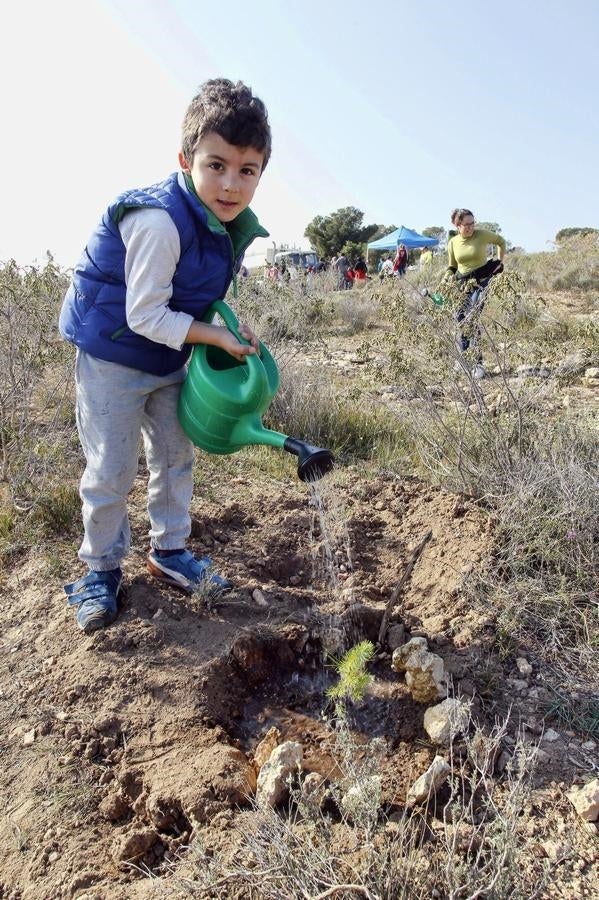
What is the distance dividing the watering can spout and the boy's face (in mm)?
684

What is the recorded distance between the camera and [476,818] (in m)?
1.46

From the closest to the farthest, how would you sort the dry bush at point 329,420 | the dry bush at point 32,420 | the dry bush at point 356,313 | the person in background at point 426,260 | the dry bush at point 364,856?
the dry bush at point 364,856
the dry bush at point 32,420
the dry bush at point 329,420
the dry bush at point 356,313
the person in background at point 426,260

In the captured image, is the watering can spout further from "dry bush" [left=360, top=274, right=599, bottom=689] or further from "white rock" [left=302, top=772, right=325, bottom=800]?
"dry bush" [left=360, top=274, right=599, bottom=689]

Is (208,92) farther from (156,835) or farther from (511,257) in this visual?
(511,257)

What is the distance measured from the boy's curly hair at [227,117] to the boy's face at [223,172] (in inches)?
0.7

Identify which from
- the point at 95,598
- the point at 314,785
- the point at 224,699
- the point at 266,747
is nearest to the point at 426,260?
the point at 95,598

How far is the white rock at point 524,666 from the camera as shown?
1.90 metres

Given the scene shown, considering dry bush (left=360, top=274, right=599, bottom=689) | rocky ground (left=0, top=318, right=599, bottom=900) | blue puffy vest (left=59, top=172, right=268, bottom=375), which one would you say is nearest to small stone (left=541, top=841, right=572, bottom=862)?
rocky ground (left=0, top=318, right=599, bottom=900)

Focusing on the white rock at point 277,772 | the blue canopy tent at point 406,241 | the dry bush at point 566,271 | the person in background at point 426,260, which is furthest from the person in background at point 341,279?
the white rock at point 277,772

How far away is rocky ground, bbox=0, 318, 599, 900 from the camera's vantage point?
1.46 meters

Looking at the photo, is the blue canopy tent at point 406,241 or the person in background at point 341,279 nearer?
the person in background at point 341,279

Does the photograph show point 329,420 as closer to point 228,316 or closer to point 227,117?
point 228,316

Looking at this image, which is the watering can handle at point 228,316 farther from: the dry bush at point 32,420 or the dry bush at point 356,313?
the dry bush at point 356,313

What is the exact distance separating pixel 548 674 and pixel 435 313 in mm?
1553
